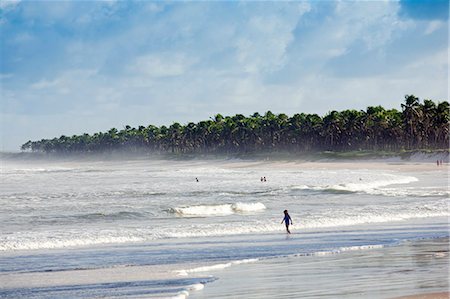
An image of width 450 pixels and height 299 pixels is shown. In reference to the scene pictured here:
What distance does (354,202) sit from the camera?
46.0 metres

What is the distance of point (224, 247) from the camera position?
25.1m

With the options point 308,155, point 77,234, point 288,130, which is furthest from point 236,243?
point 288,130

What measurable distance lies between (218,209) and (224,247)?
18286 mm

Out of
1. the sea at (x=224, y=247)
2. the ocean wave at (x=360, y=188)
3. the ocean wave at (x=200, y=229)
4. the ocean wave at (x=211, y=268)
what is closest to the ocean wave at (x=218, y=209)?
the sea at (x=224, y=247)

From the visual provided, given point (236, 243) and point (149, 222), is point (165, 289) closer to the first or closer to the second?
point (236, 243)

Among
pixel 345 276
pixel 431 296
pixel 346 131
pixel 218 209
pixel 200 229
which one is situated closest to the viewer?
pixel 431 296

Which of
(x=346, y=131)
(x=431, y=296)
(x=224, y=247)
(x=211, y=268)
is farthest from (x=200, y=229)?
(x=346, y=131)

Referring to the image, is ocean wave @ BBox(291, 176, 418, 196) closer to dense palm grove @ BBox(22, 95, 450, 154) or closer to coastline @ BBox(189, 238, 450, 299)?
coastline @ BBox(189, 238, 450, 299)

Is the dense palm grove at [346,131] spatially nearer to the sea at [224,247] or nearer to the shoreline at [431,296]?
the sea at [224,247]

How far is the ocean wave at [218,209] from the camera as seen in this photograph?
41.3 meters

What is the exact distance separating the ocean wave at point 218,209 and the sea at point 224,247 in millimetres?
119

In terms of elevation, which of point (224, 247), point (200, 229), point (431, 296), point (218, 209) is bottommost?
point (218, 209)

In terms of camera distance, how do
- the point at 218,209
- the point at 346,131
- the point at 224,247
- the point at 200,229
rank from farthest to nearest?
the point at 346,131, the point at 218,209, the point at 200,229, the point at 224,247

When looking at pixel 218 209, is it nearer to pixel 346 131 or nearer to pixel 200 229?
pixel 200 229
